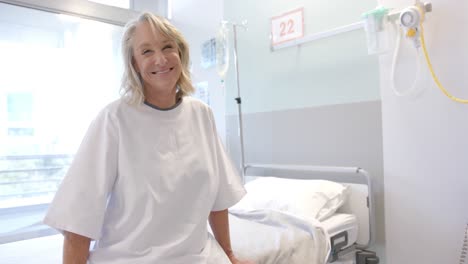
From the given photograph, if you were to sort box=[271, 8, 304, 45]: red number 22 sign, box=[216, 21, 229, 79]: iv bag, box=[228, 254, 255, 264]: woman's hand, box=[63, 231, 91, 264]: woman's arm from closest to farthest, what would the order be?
box=[63, 231, 91, 264]: woman's arm, box=[228, 254, 255, 264]: woman's hand, box=[271, 8, 304, 45]: red number 22 sign, box=[216, 21, 229, 79]: iv bag

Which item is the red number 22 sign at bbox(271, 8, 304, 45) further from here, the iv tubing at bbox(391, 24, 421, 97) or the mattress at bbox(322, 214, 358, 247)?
the mattress at bbox(322, 214, 358, 247)

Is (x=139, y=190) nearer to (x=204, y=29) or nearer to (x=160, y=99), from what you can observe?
(x=160, y=99)

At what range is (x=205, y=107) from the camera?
1161mm

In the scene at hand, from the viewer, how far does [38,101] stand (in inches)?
96.7

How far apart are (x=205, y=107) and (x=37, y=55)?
1.90m

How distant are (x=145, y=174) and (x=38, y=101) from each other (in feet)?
6.32

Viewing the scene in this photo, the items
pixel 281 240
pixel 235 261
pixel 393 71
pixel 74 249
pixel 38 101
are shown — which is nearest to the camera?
pixel 74 249

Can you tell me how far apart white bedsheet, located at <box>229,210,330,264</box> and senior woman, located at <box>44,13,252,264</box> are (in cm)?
19

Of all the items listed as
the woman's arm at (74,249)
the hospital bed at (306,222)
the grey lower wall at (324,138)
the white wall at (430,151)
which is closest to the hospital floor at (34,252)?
the woman's arm at (74,249)

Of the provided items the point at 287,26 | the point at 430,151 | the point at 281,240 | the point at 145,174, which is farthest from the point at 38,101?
the point at 430,151

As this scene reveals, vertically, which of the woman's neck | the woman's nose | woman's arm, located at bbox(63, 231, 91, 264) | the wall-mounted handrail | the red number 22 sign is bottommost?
woman's arm, located at bbox(63, 231, 91, 264)

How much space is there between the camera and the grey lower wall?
1.67m

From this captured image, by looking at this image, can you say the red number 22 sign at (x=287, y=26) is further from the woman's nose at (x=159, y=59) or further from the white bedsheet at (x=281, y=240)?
the woman's nose at (x=159, y=59)

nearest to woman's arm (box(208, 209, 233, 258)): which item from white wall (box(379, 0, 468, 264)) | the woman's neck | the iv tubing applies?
the woman's neck
